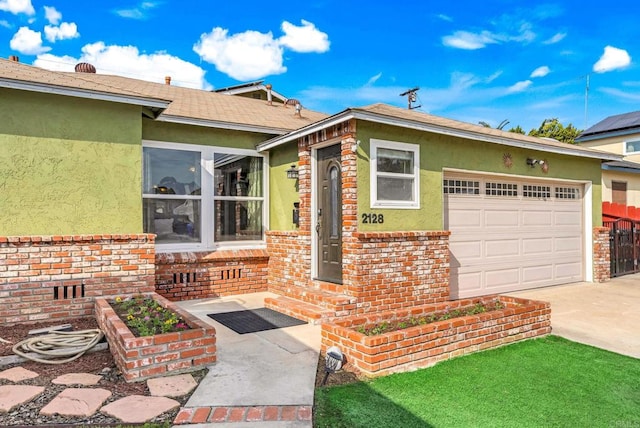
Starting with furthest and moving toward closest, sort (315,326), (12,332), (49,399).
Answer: (315,326)
(12,332)
(49,399)

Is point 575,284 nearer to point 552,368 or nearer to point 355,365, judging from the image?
point 552,368

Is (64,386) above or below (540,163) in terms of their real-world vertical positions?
below

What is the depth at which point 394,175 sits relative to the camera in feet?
21.7

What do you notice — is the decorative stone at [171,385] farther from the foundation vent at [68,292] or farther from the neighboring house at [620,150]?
the neighboring house at [620,150]

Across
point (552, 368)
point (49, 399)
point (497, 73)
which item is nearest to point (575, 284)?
point (552, 368)

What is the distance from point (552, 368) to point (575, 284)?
6.39 meters

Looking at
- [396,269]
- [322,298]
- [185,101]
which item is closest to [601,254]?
[396,269]

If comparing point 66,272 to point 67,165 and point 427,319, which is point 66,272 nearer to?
point 67,165

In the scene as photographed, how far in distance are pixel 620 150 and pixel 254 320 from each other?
19.0m

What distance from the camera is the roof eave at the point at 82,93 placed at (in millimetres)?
5328

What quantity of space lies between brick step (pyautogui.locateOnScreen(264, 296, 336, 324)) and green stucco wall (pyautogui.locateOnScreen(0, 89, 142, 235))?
2380 mm

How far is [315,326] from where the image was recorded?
5.66 meters

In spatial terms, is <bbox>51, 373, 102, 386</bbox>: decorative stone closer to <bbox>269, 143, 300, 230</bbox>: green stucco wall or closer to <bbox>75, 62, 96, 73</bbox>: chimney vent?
<bbox>269, 143, 300, 230</bbox>: green stucco wall

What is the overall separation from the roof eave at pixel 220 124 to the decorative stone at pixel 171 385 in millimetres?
4670
